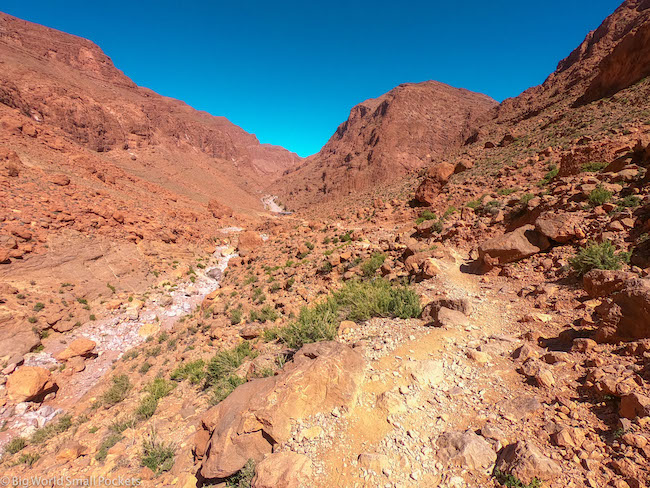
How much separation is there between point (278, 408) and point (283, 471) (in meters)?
0.64

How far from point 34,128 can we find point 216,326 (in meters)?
35.6

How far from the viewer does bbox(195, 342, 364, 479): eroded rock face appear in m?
3.30

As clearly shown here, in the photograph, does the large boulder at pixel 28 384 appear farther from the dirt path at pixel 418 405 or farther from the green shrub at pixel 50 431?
the dirt path at pixel 418 405

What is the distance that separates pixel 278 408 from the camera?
3365 millimetres

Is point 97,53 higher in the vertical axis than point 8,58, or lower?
higher

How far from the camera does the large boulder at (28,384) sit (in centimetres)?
844

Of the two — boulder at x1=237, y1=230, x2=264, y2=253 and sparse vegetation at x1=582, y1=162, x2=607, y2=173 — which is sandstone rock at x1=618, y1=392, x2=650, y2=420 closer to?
sparse vegetation at x1=582, y1=162, x2=607, y2=173

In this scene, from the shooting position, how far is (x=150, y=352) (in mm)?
10023

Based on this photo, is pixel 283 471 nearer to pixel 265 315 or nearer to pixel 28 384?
pixel 265 315

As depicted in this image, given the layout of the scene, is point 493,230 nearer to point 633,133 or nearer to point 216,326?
point 633,133

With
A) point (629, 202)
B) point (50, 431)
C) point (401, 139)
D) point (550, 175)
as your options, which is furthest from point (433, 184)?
point (401, 139)

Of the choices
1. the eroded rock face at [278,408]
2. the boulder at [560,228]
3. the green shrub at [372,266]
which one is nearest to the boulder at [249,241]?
the green shrub at [372,266]

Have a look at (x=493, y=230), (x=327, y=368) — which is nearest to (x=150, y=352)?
(x=327, y=368)

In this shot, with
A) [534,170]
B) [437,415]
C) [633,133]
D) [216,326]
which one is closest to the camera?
[437,415]
